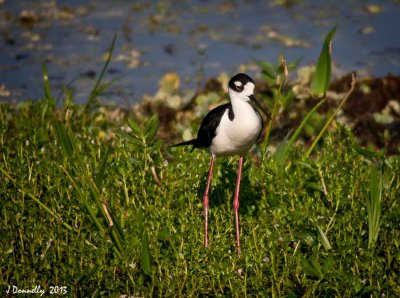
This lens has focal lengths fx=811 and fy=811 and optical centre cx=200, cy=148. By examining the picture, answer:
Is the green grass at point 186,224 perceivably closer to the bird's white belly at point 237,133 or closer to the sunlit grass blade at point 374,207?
the sunlit grass blade at point 374,207

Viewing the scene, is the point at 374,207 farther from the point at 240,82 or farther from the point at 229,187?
the point at 229,187

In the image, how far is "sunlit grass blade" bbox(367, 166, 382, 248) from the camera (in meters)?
4.03

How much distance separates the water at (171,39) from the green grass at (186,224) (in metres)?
2.81

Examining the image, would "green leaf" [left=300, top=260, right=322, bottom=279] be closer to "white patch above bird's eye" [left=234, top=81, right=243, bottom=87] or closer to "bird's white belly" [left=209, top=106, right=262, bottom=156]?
"bird's white belly" [left=209, top=106, right=262, bottom=156]

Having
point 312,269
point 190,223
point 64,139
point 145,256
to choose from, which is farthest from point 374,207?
point 64,139

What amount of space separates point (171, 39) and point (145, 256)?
6108 mm

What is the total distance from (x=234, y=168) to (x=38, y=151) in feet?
4.10

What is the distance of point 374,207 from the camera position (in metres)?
4.05

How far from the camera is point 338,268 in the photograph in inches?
151

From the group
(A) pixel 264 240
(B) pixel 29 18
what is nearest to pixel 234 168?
(A) pixel 264 240

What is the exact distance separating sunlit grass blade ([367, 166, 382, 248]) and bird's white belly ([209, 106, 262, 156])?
70 centimetres

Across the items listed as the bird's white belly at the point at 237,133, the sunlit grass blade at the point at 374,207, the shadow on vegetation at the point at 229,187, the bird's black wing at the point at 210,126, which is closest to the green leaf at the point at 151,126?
the bird's black wing at the point at 210,126

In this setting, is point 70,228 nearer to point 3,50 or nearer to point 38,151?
point 38,151

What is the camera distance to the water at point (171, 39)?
828 cm
